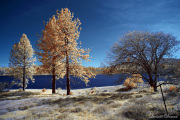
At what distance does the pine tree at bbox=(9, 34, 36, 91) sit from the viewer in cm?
2067

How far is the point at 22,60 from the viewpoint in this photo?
69.4 ft

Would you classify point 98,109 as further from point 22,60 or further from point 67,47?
point 22,60

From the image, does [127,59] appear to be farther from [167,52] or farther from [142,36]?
[167,52]

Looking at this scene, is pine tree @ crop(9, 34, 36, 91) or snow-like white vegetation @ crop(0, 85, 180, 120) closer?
snow-like white vegetation @ crop(0, 85, 180, 120)

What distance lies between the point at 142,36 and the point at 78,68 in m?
8.08

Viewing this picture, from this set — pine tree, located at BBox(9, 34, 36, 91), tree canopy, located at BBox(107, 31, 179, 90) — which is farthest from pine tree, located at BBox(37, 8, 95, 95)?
pine tree, located at BBox(9, 34, 36, 91)

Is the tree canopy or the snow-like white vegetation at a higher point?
the tree canopy

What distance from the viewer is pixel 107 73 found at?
11.2 metres

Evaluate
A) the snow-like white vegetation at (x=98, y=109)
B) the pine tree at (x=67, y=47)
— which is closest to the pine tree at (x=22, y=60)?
the pine tree at (x=67, y=47)

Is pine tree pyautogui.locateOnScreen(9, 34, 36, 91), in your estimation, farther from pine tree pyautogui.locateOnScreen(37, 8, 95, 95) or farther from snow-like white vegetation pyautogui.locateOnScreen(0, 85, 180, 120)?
snow-like white vegetation pyautogui.locateOnScreen(0, 85, 180, 120)

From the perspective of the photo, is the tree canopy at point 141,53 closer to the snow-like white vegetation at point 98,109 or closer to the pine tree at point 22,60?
the snow-like white vegetation at point 98,109

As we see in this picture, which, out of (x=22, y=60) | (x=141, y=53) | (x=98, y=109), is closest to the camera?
(x=98, y=109)

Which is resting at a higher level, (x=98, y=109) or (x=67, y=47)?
(x=67, y=47)

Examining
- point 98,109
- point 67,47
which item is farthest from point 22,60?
point 98,109
